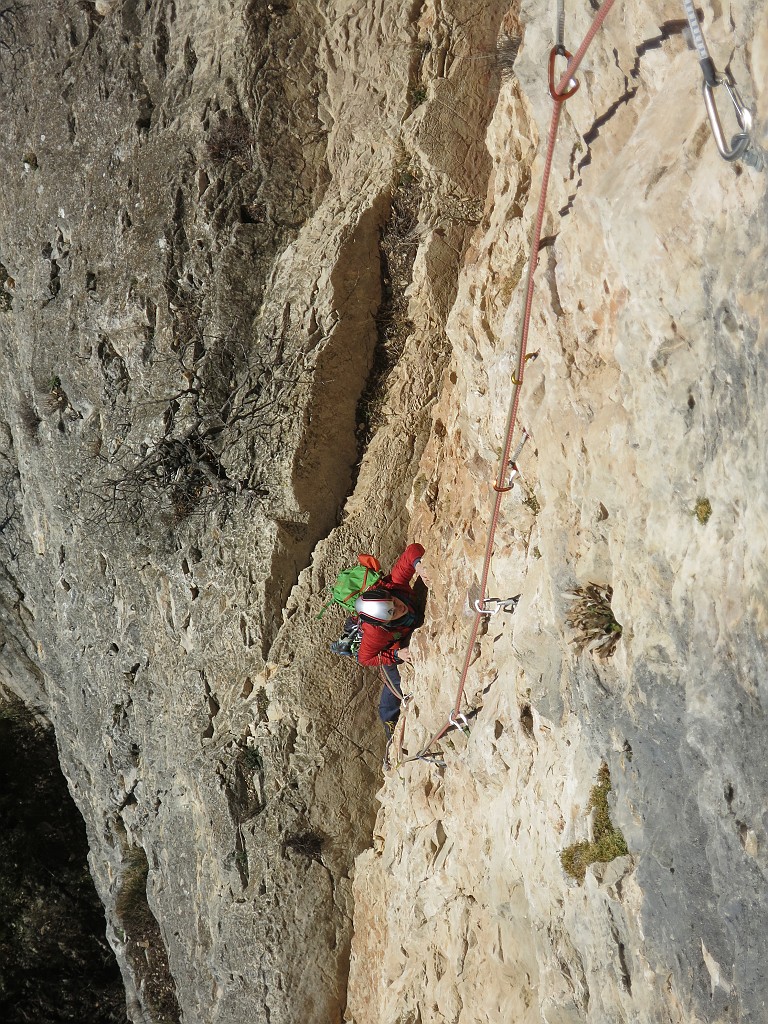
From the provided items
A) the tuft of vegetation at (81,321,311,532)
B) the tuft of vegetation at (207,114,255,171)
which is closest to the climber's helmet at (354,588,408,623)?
the tuft of vegetation at (81,321,311,532)

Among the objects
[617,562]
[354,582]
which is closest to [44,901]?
[354,582]

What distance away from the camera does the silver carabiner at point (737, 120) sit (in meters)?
3.01

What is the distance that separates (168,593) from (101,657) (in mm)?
1276

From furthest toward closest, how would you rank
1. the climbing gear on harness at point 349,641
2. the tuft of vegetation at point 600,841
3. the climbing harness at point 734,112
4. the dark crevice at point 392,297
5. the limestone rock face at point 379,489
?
1. the climbing gear on harness at point 349,641
2. the dark crevice at point 392,297
3. the tuft of vegetation at point 600,841
4. the limestone rock face at point 379,489
5. the climbing harness at point 734,112

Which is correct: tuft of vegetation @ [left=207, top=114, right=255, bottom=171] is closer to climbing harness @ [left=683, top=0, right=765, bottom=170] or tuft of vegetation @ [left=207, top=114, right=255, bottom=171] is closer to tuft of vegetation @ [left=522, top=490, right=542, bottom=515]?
tuft of vegetation @ [left=522, top=490, right=542, bottom=515]

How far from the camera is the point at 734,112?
3102mm

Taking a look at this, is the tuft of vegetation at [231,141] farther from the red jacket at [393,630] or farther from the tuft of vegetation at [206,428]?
the red jacket at [393,630]

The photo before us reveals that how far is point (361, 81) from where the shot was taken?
6.63 meters

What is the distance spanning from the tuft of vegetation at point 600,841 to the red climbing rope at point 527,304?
1455 millimetres

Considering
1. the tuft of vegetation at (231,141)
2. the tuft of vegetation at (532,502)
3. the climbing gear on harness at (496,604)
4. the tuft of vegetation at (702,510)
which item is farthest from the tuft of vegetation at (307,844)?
the tuft of vegetation at (231,141)

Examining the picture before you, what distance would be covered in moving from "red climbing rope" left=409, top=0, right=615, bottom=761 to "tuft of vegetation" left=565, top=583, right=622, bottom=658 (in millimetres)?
924

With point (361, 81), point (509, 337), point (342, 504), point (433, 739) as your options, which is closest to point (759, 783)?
point (509, 337)

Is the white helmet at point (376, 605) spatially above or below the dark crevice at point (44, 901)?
above

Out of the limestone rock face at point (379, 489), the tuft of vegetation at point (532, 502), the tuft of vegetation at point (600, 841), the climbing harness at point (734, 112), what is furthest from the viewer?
the tuft of vegetation at point (532, 502)
